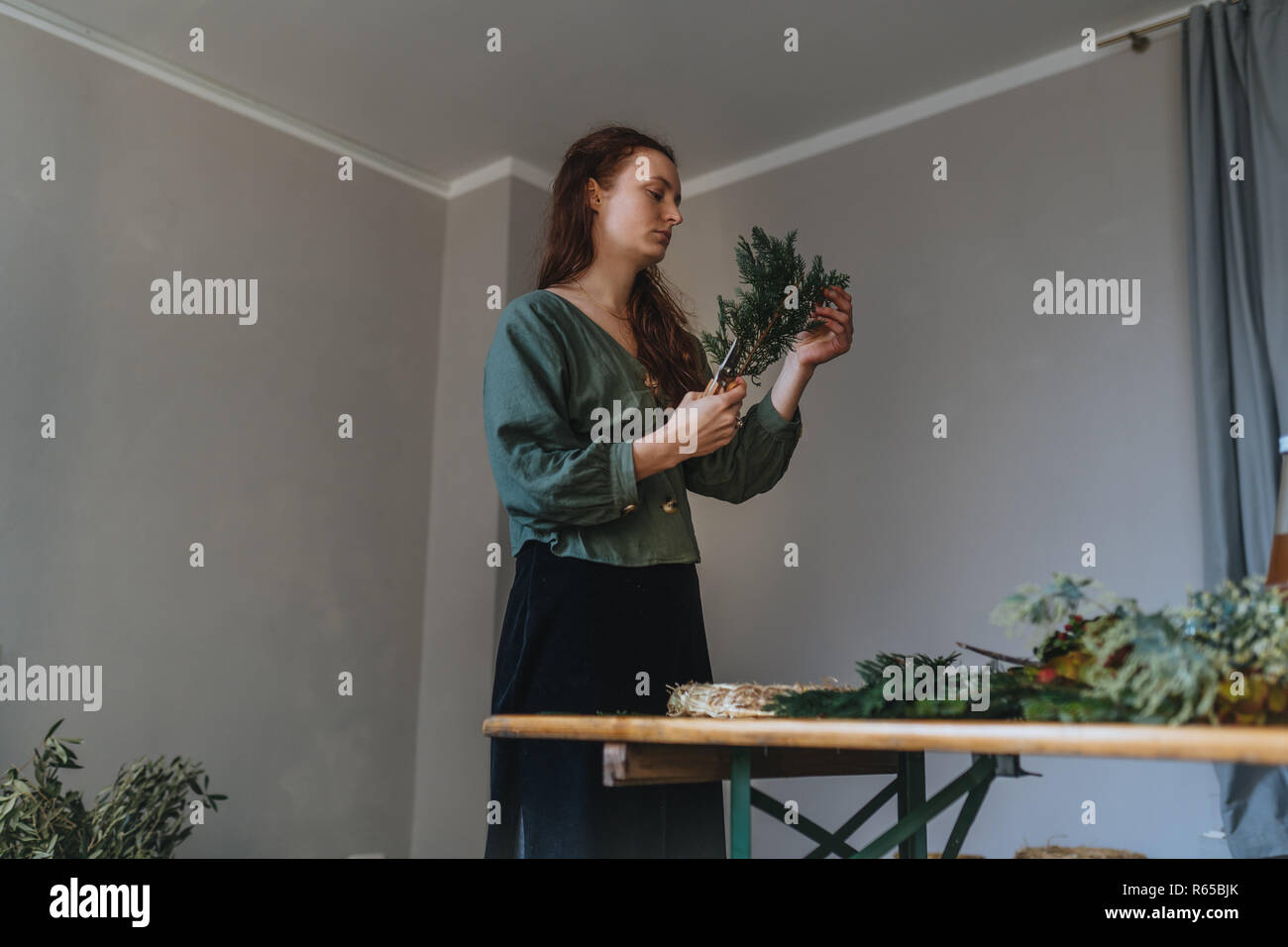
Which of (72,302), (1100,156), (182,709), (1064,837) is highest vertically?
(1100,156)

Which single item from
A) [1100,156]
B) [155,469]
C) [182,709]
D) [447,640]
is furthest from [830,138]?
[182,709]

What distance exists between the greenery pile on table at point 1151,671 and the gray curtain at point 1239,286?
5.83ft

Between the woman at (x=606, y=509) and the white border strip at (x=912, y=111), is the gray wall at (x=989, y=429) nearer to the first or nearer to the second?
the white border strip at (x=912, y=111)

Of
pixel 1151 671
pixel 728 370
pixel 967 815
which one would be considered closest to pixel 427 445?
pixel 728 370

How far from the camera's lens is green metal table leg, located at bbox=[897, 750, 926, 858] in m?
1.48

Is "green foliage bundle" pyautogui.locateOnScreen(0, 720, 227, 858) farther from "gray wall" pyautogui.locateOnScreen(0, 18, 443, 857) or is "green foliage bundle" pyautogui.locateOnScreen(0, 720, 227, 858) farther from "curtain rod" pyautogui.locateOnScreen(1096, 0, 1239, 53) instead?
"curtain rod" pyautogui.locateOnScreen(1096, 0, 1239, 53)

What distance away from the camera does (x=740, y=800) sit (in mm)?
1141

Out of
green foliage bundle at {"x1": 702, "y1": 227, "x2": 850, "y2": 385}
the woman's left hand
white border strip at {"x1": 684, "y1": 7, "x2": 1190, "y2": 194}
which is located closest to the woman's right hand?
green foliage bundle at {"x1": 702, "y1": 227, "x2": 850, "y2": 385}

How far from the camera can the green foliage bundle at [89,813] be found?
7.71 ft

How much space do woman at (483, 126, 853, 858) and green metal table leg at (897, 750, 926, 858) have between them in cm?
26

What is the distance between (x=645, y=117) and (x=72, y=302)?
5.99ft

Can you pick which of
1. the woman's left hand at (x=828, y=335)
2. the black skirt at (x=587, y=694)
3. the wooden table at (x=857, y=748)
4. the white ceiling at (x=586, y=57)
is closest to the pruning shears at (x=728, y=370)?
the woman's left hand at (x=828, y=335)

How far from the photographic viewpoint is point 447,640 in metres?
3.71
